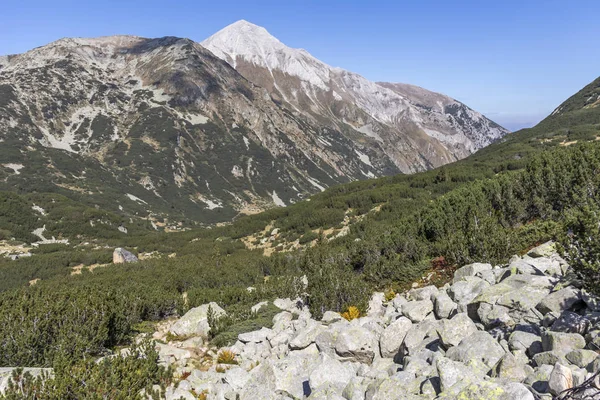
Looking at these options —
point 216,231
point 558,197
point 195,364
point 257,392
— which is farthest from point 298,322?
point 216,231

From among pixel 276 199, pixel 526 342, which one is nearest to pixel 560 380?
pixel 526 342

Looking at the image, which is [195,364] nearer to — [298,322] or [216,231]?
[298,322]

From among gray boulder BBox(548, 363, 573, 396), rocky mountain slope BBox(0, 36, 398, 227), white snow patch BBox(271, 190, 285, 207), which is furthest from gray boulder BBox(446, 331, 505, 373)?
white snow patch BBox(271, 190, 285, 207)

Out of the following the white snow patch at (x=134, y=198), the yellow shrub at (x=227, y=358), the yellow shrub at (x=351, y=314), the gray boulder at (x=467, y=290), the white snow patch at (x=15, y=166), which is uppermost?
A: the white snow patch at (x=15, y=166)

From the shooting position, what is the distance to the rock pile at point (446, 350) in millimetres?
4746

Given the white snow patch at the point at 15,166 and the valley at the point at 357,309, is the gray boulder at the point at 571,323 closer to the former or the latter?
the valley at the point at 357,309

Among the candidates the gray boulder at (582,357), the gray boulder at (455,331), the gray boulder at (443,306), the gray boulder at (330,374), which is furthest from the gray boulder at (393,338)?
the gray boulder at (582,357)

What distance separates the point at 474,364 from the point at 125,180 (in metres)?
146

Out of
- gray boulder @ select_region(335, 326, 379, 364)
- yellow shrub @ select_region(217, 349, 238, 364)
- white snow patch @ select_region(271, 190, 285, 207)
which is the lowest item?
yellow shrub @ select_region(217, 349, 238, 364)

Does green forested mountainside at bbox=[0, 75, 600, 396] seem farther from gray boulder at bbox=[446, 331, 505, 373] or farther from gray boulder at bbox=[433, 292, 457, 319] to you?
gray boulder at bbox=[433, 292, 457, 319]

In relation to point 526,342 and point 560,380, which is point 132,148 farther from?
point 560,380

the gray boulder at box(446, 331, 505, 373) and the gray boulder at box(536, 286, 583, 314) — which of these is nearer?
the gray boulder at box(446, 331, 505, 373)

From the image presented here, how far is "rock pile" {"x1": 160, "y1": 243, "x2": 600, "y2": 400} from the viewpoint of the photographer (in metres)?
4.75

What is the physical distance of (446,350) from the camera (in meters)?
6.63
